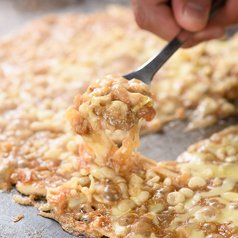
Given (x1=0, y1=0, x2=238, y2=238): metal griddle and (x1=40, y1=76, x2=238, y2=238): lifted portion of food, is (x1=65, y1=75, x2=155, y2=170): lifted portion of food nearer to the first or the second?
(x1=40, y1=76, x2=238, y2=238): lifted portion of food

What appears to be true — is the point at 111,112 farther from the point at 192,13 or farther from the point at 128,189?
the point at 192,13

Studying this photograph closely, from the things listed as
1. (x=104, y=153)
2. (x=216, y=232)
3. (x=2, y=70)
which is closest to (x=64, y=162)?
(x=104, y=153)

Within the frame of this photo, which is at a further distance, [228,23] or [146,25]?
[228,23]

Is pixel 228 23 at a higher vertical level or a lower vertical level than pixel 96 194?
higher

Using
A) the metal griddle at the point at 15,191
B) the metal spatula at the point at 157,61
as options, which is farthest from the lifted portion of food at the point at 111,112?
the metal griddle at the point at 15,191

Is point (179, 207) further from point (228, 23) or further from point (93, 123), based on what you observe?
point (228, 23)

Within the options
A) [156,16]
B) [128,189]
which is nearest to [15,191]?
[128,189]

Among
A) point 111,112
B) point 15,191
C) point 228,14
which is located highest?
point 228,14
